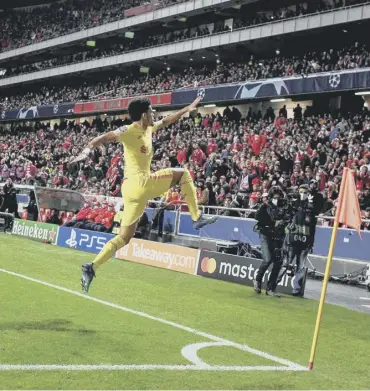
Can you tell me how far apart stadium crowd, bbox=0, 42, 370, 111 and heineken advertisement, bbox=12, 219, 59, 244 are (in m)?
13.8

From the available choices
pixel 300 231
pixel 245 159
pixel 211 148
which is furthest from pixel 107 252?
pixel 211 148

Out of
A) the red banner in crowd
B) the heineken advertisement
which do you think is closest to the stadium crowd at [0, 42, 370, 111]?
the red banner in crowd

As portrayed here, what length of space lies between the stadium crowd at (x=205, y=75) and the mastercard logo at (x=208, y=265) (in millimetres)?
14580

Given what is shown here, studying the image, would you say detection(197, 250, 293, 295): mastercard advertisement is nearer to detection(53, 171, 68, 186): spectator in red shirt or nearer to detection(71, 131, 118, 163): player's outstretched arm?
detection(71, 131, 118, 163): player's outstretched arm

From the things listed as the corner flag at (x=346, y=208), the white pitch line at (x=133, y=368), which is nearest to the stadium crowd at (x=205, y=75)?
the corner flag at (x=346, y=208)

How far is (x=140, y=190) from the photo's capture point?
324 inches

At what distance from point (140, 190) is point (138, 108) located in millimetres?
1049

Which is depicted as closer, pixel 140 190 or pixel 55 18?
pixel 140 190

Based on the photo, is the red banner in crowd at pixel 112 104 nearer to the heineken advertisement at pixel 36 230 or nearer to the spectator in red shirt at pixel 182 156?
the spectator in red shirt at pixel 182 156

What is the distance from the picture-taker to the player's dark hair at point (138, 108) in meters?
8.23

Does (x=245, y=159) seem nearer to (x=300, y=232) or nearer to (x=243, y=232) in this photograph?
(x=243, y=232)

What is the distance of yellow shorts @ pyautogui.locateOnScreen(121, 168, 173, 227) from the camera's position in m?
8.24

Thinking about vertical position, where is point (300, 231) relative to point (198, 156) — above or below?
below

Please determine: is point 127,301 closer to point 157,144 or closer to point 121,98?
point 157,144
